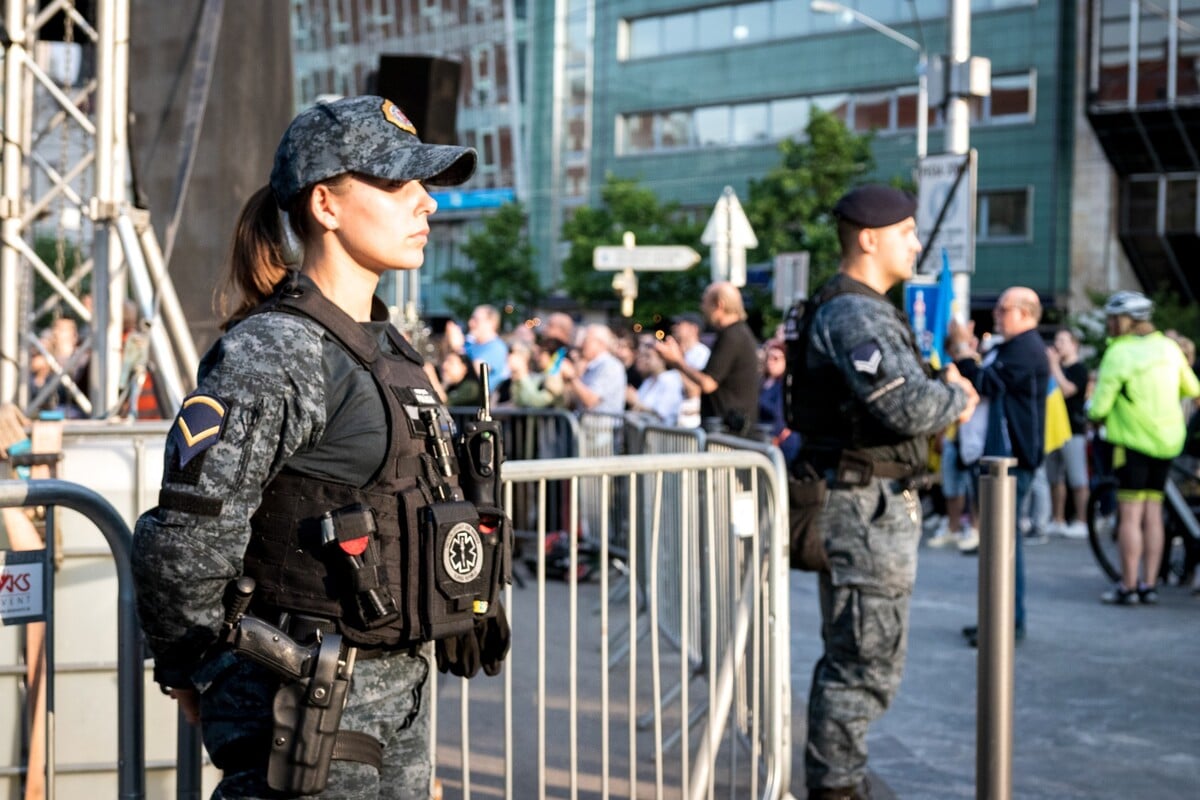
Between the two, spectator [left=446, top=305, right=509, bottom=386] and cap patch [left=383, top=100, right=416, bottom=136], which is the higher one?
cap patch [left=383, top=100, right=416, bottom=136]

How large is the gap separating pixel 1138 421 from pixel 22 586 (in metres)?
7.86

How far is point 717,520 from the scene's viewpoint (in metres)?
5.57

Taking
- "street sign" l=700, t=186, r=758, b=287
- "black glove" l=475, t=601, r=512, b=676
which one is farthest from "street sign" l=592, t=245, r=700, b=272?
"black glove" l=475, t=601, r=512, b=676

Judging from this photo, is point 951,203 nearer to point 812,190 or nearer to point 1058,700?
point 1058,700

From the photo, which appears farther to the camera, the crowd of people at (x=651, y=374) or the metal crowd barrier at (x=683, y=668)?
the crowd of people at (x=651, y=374)

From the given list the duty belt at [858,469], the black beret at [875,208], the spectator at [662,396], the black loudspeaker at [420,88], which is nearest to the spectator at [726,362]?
the spectator at [662,396]

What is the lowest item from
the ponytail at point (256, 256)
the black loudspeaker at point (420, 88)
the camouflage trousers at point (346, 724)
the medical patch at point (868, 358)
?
the camouflage trousers at point (346, 724)

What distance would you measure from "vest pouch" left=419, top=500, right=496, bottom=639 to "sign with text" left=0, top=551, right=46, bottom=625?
4.19 ft

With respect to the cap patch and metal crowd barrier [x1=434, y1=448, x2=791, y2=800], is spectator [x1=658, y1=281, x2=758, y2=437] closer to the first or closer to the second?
metal crowd barrier [x1=434, y1=448, x2=791, y2=800]

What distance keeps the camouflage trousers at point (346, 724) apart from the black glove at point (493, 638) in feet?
0.52

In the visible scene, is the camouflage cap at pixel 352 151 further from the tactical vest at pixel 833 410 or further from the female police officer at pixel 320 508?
the tactical vest at pixel 833 410

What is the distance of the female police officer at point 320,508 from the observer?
2484 millimetres

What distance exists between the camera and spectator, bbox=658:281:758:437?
9.64 metres

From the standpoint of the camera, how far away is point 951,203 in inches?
500
